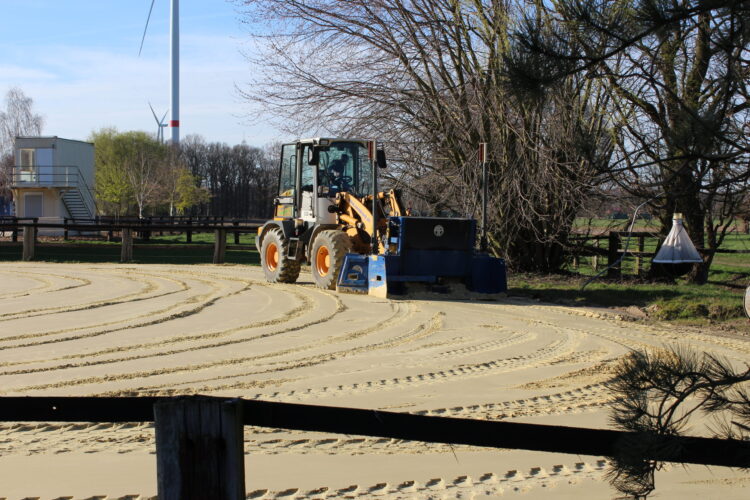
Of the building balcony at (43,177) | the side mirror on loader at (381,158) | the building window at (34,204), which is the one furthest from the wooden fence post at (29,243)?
the building window at (34,204)

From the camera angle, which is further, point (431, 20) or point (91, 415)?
point (431, 20)

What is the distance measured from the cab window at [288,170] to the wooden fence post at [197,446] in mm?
14118

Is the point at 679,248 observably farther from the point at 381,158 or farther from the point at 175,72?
the point at 175,72

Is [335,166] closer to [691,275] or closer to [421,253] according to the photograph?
[421,253]

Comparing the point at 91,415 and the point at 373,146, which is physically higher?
the point at 373,146

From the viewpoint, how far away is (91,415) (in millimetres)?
3314

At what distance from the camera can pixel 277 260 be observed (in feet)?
58.2

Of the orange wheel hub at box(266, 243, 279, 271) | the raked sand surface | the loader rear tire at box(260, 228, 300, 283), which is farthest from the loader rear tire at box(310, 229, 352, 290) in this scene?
the orange wheel hub at box(266, 243, 279, 271)

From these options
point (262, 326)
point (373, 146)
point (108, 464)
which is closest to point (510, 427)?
point (108, 464)

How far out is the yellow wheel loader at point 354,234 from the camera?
47.8 ft

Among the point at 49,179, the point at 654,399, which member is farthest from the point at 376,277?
the point at 49,179

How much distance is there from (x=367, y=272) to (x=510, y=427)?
38.9 feet

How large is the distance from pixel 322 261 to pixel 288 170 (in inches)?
91.6

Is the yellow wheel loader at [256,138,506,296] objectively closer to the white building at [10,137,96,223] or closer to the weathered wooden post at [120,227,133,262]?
the weathered wooden post at [120,227,133,262]
